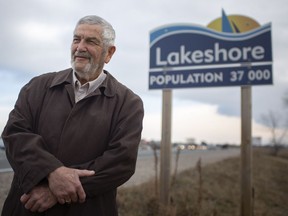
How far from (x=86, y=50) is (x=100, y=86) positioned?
0.26 m

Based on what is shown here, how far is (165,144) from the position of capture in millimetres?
5074

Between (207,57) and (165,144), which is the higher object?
(207,57)

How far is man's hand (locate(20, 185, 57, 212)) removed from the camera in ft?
6.06

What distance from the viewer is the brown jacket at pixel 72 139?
1.89 m

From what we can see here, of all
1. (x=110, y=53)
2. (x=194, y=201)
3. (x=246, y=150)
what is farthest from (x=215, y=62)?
(x=110, y=53)

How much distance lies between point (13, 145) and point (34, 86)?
0.47m

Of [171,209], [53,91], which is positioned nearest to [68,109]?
[53,91]

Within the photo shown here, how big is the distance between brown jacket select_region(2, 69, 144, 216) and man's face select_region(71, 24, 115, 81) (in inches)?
4.6

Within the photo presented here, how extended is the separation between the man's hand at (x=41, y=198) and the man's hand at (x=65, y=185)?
52mm

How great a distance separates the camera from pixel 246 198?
480 centimetres

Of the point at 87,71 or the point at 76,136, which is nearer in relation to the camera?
the point at 76,136

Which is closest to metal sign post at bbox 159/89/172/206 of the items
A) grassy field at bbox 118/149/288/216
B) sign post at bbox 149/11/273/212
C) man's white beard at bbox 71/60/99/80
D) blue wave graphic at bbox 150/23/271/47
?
sign post at bbox 149/11/273/212

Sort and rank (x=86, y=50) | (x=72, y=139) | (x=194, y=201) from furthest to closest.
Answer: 1. (x=194, y=201)
2. (x=86, y=50)
3. (x=72, y=139)

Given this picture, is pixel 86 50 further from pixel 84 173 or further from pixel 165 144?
pixel 165 144
